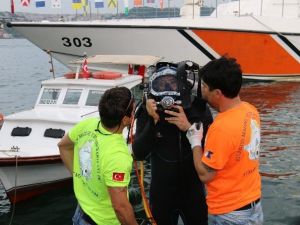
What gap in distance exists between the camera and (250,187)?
3252 mm

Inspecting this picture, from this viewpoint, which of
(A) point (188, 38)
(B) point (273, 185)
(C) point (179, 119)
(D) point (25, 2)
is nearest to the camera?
(C) point (179, 119)

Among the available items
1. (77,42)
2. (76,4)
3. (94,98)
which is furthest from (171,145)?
(76,4)

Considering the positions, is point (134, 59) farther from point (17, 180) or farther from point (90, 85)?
point (17, 180)

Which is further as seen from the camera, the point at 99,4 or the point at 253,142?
the point at 99,4

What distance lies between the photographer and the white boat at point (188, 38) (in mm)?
19531

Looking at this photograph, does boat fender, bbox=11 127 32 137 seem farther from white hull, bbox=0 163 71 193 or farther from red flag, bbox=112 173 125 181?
red flag, bbox=112 173 125 181

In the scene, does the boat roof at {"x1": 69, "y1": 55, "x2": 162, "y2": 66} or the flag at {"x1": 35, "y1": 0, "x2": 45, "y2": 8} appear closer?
the boat roof at {"x1": 69, "y1": 55, "x2": 162, "y2": 66}

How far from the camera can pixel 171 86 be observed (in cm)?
340

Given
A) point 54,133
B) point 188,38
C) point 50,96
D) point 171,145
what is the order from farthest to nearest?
point 188,38, point 50,96, point 54,133, point 171,145

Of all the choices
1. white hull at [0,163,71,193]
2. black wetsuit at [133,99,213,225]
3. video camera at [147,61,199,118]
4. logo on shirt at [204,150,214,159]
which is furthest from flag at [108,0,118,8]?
logo on shirt at [204,150,214,159]

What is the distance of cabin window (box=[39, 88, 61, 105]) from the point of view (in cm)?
969

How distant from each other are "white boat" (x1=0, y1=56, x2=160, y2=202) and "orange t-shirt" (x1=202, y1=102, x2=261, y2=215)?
4.99 metres

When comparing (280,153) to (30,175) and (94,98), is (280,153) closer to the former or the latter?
(94,98)

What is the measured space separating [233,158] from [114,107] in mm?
881
